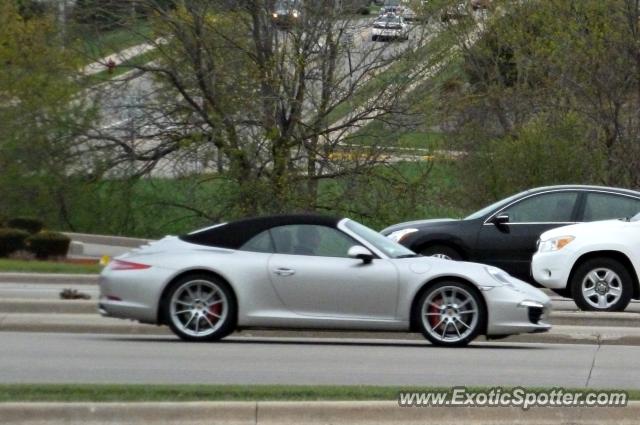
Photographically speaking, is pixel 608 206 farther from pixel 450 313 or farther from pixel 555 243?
pixel 450 313

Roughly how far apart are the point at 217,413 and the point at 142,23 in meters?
23.2

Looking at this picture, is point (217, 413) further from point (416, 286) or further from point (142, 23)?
point (142, 23)

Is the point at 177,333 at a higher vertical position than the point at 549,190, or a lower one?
lower

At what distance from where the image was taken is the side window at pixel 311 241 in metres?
12.2

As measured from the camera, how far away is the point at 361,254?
39.3ft

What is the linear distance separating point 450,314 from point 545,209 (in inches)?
232

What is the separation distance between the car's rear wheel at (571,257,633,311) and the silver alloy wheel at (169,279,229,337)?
562 centimetres

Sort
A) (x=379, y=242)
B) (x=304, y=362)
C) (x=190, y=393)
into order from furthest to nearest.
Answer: (x=379, y=242)
(x=304, y=362)
(x=190, y=393)

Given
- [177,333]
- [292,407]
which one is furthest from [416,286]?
[292,407]

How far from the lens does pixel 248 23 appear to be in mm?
29734

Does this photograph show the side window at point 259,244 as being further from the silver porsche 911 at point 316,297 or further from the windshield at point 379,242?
the windshield at point 379,242

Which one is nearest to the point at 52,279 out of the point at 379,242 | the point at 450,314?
the point at 379,242

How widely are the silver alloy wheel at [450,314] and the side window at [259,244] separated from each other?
66.0 inches

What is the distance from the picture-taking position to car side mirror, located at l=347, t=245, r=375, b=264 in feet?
39.3
